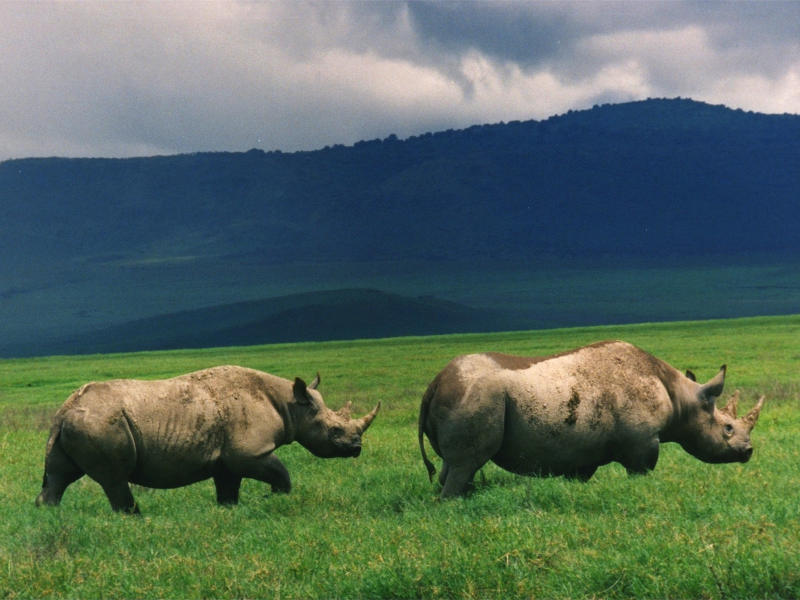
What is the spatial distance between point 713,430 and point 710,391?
0.52m

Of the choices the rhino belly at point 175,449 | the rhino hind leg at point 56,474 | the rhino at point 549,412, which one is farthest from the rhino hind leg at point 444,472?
the rhino hind leg at point 56,474

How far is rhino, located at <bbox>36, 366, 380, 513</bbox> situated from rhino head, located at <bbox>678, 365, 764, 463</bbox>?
502cm

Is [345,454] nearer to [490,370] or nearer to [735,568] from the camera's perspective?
[490,370]

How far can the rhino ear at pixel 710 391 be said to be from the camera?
1238 cm

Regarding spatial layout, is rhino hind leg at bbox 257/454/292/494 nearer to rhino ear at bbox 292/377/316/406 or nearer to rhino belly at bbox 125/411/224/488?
rhino belly at bbox 125/411/224/488

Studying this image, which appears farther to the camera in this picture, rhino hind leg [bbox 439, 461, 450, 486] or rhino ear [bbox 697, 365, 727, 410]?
rhino ear [bbox 697, 365, 727, 410]

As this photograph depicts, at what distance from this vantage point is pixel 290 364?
55.2 m

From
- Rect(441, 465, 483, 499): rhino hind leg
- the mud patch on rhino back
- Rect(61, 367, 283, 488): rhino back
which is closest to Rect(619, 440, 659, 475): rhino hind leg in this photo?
the mud patch on rhino back

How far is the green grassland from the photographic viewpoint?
776 centimetres

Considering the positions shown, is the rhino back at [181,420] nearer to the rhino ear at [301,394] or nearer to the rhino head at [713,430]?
the rhino ear at [301,394]

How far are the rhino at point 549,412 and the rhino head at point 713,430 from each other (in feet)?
1.24

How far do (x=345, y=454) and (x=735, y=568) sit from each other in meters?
6.91

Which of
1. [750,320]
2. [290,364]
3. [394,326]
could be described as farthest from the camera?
[394,326]

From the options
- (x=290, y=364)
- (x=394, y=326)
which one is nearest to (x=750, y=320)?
(x=290, y=364)
